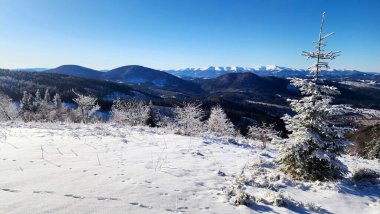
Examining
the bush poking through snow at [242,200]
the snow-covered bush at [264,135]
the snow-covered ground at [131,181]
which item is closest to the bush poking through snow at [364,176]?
the snow-covered ground at [131,181]

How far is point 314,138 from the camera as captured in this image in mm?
10023

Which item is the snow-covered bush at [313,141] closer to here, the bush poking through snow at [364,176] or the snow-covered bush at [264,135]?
the bush poking through snow at [364,176]

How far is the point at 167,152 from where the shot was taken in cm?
1188

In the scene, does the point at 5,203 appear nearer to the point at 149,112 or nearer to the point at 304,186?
the point at 304,186

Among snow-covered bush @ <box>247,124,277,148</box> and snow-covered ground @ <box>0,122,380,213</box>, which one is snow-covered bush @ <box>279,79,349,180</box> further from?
snow-covered bush @ <box>247,124,277,148</box>

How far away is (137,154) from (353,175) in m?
8.10

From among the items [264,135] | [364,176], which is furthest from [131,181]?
[264,135]

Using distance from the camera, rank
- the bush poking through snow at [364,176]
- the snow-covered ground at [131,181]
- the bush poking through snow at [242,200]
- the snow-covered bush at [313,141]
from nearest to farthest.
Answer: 1. the snow-covered ground at [131,181]
2. the bush poking through snow at [242,200]
3. the snow-covered bush at [313,141]
4. the bush poking through snow at [364,176]

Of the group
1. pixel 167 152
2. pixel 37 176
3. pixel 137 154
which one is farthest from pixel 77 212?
pixel 167 152

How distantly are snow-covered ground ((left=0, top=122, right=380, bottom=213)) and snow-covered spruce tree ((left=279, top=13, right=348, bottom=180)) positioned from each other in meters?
0.75

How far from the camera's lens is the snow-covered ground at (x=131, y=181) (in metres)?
6.20

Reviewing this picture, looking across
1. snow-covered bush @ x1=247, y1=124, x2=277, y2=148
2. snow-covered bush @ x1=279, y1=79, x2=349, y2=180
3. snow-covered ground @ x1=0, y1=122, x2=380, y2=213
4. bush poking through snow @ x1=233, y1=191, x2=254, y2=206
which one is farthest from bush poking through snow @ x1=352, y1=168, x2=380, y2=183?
bush poking through snow @ x1=233, y1=191, x2=254, y2=206

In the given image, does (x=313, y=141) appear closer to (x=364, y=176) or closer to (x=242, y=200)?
(x=364, y=176)

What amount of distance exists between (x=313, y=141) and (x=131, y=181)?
20.9ft
